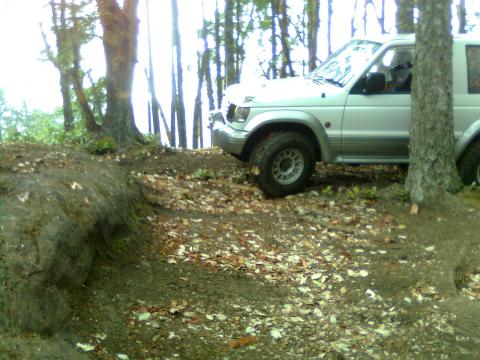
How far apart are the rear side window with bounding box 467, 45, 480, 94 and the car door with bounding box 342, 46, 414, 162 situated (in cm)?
80

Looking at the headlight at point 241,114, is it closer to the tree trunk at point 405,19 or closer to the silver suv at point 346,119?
the silver suv at point 346,119

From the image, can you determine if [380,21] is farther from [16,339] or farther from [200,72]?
[16,339]

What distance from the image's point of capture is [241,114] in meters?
8.19

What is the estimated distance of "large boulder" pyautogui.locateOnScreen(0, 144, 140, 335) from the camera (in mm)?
4137

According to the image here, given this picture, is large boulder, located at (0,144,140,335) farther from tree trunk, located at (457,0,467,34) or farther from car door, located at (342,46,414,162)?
tree trunk, located at (457,0,467,34)

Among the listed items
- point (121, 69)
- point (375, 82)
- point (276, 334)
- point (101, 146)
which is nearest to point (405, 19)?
point (375, 82)

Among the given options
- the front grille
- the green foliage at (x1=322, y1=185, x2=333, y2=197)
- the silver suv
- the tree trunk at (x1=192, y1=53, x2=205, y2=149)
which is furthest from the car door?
the tree trunk at (x1=192, y1=53, x2=205, y2=149)

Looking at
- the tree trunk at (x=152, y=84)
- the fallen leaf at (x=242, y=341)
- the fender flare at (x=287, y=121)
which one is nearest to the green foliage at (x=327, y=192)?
the fender flare at (x=287, y=121)

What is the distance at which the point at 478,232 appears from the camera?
22.4 feet

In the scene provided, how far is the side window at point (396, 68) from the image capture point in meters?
8.25

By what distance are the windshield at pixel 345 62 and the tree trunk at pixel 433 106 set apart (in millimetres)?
1089

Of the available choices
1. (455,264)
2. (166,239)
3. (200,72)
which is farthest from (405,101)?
(200,72)

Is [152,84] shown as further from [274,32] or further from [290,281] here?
[290,281]

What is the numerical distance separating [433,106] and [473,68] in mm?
1535
